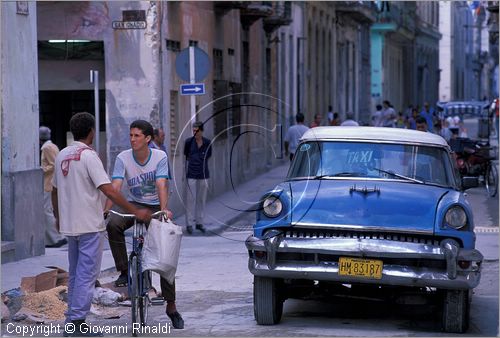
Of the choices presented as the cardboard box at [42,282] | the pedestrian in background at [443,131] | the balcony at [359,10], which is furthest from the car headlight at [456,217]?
the balcony at [359,10]

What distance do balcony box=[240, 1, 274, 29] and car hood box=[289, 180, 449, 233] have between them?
20.9 meters

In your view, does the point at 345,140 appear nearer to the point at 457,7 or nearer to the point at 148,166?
the point at 148,166

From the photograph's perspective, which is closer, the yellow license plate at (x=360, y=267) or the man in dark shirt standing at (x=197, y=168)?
the yellow license plate at (x=360, y=267)

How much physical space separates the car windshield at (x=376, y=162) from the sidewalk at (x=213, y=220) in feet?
5.19

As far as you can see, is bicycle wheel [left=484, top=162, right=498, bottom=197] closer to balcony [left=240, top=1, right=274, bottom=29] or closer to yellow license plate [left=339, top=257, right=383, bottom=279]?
balcony [left=240, top=1, right=274, bottom=29]

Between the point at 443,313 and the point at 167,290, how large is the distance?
2332mm

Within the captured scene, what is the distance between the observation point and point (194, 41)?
2612 cm

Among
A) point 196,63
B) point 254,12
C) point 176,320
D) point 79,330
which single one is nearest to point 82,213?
point 79,330

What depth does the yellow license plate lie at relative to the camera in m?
10.4

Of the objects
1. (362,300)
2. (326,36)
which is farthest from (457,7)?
(362,300)

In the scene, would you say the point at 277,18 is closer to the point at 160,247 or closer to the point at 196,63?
the point at 196,63

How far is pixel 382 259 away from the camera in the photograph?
10.4 meters

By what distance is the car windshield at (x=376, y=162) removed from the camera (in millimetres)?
11562

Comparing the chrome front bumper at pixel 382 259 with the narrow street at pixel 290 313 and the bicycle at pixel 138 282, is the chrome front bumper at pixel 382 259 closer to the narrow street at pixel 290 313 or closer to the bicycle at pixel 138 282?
the narrow street at pixel 290 313
